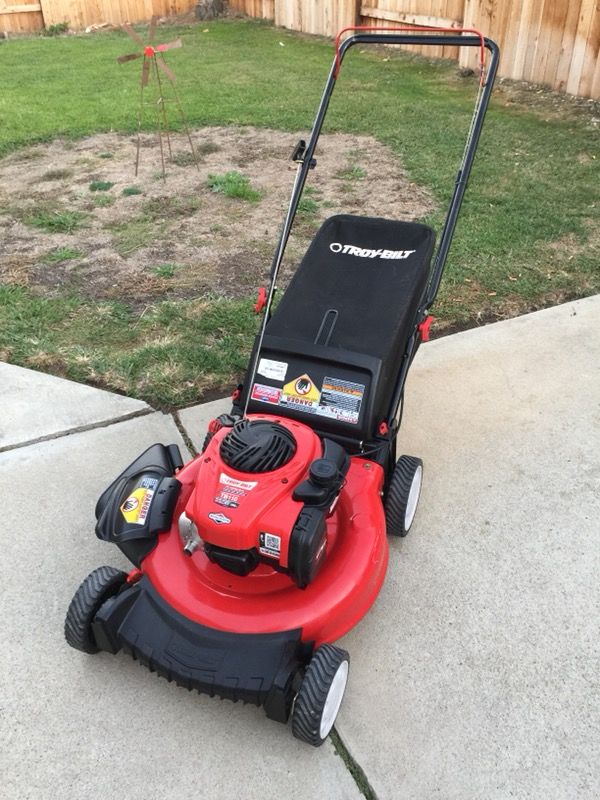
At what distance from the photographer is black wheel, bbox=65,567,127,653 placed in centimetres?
185

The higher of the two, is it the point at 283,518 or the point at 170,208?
the point at 283,518

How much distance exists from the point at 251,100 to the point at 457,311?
492cm

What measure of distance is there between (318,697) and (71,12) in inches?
551

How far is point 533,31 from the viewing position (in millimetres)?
7328

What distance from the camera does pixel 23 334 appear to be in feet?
11.5

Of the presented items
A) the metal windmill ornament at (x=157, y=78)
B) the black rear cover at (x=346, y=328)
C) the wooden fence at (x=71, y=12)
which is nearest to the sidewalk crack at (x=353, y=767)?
the black rear cover at (x=346, y=328)

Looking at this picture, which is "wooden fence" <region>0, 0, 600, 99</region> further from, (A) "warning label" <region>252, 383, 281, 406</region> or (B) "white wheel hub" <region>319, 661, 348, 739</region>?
(B) "white wheel hub" <region>319, 661, 348, 739</region>

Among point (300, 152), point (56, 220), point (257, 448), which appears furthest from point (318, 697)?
point (56, 220)

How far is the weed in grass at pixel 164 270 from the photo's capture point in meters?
4.07

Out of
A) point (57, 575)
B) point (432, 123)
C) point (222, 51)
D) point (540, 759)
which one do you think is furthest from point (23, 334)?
point (222, 51)

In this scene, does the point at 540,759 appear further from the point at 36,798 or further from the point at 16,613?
the point at 16,613

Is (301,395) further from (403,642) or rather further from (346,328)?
(403,642)

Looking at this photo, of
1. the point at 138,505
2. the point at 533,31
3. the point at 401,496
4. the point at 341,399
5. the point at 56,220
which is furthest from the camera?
the point at 533,31

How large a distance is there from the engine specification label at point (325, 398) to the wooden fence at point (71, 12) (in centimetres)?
1233
